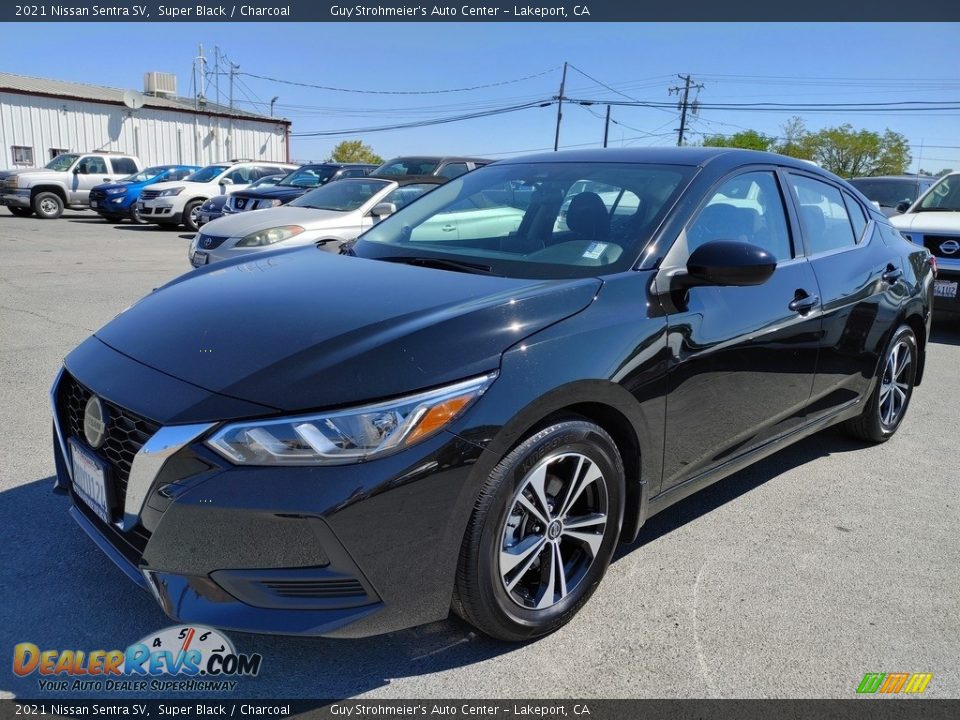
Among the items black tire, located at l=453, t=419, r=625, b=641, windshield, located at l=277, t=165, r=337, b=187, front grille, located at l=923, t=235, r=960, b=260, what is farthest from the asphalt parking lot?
windshield, located at l=277, t=165, r=337, b=187

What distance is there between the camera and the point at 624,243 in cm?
304

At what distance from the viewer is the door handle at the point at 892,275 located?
4328 millimetres

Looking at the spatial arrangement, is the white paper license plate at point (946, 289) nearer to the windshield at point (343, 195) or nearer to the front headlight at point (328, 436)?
the windshield at point (343, 195)

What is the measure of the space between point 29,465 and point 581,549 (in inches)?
112

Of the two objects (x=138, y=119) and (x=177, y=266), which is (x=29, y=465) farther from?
(x=138, y=119)

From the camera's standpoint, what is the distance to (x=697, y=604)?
2922 mm


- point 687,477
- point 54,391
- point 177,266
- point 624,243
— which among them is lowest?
point 177,266

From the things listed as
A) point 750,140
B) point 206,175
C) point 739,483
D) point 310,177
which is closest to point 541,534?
point 739,483

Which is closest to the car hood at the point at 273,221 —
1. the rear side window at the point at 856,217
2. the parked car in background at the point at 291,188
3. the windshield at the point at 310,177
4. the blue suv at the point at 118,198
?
the parked car in background at the point at 291,188

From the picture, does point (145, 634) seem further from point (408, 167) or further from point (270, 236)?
point (408, 167)

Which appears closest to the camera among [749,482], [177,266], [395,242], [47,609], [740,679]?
[740,679]

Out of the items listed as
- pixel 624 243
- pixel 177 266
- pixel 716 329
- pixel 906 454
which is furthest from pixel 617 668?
pixel 177 266

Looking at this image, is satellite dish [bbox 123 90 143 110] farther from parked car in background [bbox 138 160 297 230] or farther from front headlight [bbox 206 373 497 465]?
front headlight [bbox 206 373 497 465]

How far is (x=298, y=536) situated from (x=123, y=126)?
39.6 metres
